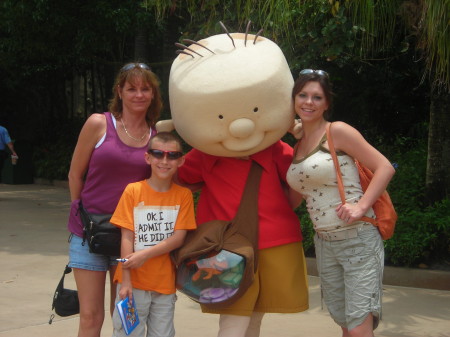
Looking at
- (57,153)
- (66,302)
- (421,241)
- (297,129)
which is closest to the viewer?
(297,129)

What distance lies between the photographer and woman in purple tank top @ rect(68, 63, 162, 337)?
3.83 metres

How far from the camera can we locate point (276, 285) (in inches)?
150

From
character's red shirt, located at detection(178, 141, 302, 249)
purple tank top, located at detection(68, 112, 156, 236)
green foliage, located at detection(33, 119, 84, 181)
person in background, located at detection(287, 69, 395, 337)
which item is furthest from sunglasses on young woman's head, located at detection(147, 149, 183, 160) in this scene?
green foliage, located at detection(33, 119, 84, 181)

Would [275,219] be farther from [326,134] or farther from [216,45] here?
[216,45]

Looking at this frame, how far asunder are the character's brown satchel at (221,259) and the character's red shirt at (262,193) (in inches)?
2.2

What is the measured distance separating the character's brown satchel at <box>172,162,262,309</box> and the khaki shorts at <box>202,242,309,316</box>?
3.5 inches

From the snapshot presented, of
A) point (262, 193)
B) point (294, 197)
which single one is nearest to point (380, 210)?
point (294, 197)

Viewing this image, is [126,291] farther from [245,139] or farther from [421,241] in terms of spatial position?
[421,241]

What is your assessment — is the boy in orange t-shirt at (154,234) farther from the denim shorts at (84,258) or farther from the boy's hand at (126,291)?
the denim shorts at (84,258)

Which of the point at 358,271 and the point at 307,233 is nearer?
the point at 358,271

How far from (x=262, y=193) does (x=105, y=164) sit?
823mm

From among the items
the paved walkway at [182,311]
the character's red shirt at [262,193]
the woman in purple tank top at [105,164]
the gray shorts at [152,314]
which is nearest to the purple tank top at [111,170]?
the woman in purple tank top at [105,164]

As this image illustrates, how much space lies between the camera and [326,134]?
3.67 m

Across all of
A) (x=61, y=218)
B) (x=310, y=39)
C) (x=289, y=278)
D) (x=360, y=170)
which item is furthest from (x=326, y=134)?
(x=61, y=218)
